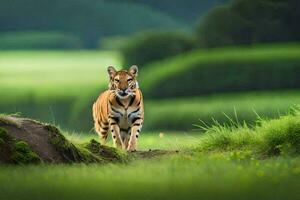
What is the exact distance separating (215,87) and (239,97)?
1854mm

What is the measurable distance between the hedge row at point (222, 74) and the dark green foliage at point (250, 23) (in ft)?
3.51

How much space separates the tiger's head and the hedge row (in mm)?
10386

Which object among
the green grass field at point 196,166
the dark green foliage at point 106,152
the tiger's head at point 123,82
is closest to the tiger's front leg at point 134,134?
the tiger's head at point 123,82

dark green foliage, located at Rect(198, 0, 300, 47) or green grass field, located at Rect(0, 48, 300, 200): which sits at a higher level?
dark green foliage, located at Rect(198, 0, 300, 47)

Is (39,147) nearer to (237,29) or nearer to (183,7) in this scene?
(237,29)

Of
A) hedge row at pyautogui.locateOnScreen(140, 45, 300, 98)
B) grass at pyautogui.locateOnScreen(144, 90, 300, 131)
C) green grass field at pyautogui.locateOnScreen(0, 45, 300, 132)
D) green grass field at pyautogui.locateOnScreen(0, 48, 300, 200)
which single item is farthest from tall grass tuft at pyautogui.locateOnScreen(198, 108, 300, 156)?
hedge row at pyautogui.locateOnScreen(140, 45, 300, 98)

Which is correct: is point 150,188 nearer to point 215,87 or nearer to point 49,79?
point 215,87

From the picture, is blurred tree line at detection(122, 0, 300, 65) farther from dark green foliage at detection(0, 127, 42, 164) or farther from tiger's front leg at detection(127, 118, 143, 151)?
dark green foliage at detection(0, 127, 42, 164)

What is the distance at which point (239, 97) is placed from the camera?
22203 mm

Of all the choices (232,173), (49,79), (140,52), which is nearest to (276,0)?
(140,52)

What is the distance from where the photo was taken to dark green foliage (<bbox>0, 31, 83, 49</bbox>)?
3391 cm

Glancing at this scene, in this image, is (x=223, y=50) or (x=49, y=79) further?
(x=49, y=79)

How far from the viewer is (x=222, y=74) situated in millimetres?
24016

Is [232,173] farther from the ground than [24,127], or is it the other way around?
[24,127]
